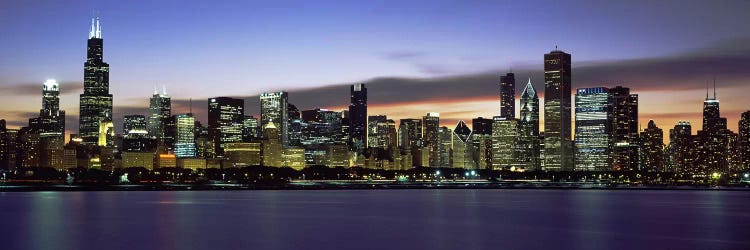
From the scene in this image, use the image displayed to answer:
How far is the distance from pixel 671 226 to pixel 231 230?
37.6 metres

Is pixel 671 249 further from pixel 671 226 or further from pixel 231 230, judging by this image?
pixel 231 230

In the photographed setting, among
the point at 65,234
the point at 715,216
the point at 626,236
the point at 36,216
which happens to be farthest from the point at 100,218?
the point at 715,216

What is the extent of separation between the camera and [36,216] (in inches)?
3553

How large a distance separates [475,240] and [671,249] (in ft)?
44.8

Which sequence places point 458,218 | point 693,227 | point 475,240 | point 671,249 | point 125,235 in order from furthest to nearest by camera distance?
point 458,218 < point 693,227 < point 125,235 < point 475,240 < point 671,249

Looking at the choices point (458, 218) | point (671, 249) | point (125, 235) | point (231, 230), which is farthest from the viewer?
point (458, 218)

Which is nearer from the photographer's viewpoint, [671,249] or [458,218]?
[671,249]

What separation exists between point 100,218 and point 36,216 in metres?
7.77

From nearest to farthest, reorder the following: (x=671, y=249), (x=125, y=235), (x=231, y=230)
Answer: (x=671, y=249) < (x=125, y=235) < (x=231, y=230)

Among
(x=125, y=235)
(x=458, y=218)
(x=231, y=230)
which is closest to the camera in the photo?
(x=125, y=235)

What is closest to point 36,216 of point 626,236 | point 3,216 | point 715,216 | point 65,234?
point 3,216

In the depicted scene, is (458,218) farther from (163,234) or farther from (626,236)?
(163,234)

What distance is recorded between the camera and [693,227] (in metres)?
74.9

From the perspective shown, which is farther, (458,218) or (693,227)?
(458,218)
